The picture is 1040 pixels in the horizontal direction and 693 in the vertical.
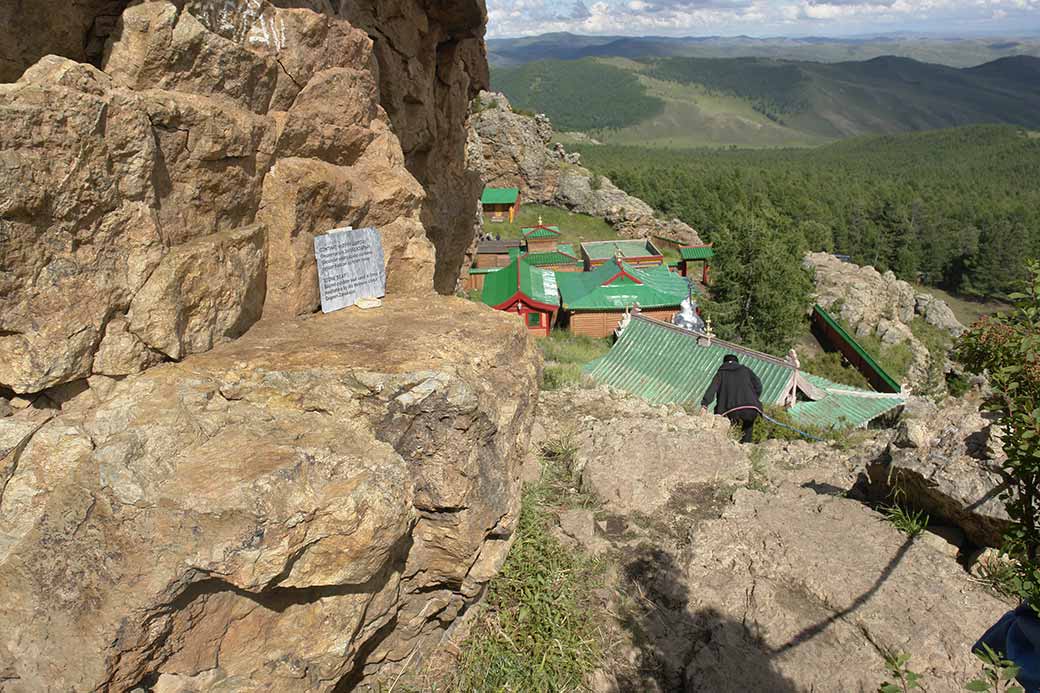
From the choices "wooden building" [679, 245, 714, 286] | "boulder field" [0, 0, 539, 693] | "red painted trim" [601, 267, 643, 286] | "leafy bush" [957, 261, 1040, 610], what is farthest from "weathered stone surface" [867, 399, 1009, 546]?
"wooden building" [679, 245, 714, 286]

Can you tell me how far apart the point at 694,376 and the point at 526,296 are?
15.0 metres

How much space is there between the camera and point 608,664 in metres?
5.17

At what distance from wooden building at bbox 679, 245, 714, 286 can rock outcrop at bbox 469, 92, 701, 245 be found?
5.27 metres

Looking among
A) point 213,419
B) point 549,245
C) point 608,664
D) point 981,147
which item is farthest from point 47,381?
point 981,147

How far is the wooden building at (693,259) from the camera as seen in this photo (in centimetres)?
5485

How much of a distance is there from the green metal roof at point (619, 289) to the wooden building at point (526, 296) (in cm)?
92

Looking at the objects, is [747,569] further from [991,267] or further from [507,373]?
[991,267]

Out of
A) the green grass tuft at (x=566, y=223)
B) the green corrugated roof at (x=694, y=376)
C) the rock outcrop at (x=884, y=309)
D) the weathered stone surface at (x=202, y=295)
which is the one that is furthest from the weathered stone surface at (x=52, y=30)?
the green grass tuft at (x=566, y=223)

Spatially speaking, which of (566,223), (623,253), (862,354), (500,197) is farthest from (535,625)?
(566,223)

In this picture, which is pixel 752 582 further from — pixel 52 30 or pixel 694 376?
pixel 694 376

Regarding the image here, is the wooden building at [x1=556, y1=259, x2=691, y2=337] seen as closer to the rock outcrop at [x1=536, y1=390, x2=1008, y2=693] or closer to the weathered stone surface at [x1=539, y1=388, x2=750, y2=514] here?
the weathered stone surface at [x1=539, y1=388, x2=750, y2=514]

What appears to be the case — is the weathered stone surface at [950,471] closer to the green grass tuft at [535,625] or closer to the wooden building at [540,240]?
the green grass tuft at [535,625]

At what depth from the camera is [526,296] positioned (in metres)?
32.5

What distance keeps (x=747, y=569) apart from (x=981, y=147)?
169910 mm
